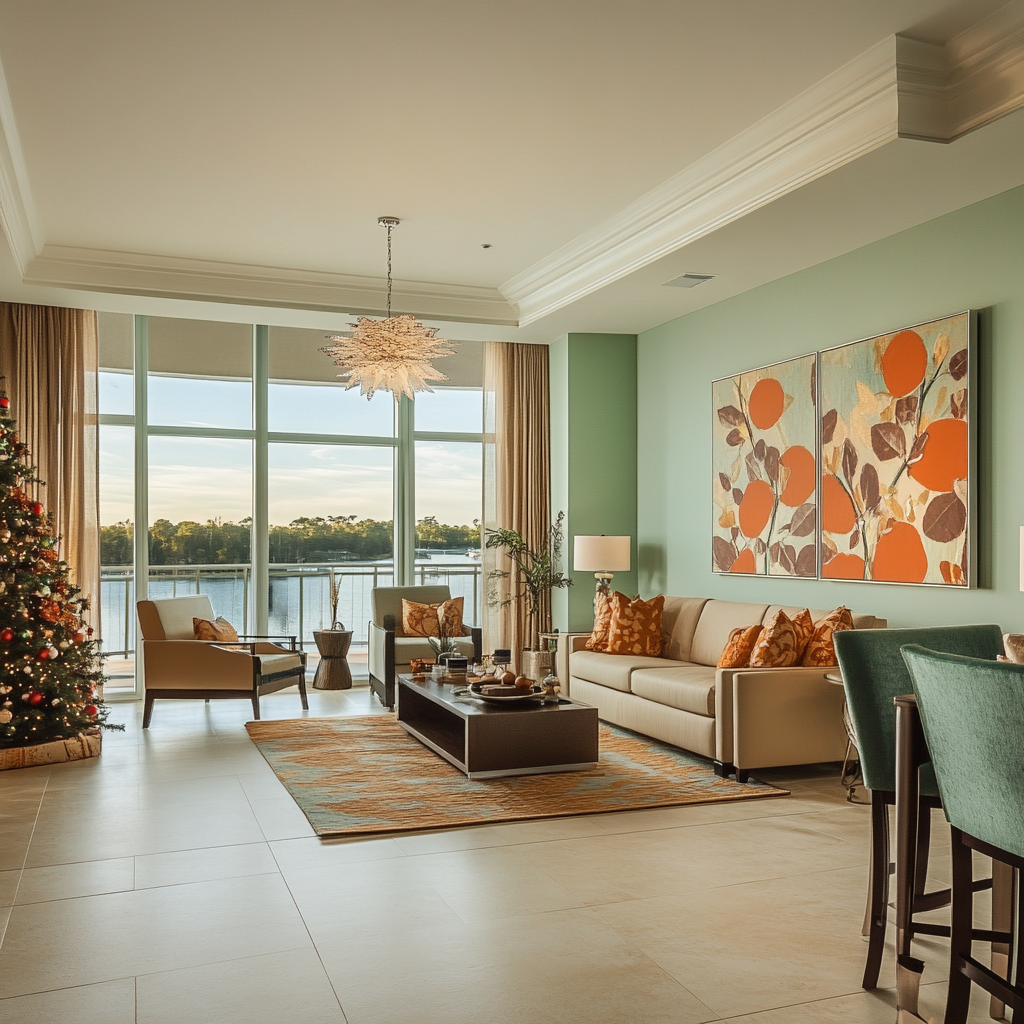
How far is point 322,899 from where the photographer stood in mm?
3359

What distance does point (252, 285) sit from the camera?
7.17m

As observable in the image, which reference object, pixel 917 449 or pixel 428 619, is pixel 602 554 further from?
pixel 917 449

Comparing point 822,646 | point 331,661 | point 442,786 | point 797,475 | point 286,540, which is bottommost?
point 442,786

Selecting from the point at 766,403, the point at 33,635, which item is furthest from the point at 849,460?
the point at 33,635

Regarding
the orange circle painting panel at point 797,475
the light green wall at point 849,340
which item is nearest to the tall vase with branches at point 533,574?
the light green wall at point 849,340

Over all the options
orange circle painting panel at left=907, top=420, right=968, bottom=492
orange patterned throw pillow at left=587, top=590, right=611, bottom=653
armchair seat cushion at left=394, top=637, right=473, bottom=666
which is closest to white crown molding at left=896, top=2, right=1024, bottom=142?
orange circle painting panel at left=907, top=420, right=968, bottom=492

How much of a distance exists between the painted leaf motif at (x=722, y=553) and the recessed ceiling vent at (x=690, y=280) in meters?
1.85

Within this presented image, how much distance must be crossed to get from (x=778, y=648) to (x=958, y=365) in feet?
5.76

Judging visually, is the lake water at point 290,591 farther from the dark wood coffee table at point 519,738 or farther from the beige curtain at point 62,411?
the dark wood coffee table at point 519,738

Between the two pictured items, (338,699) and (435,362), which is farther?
(435,362)

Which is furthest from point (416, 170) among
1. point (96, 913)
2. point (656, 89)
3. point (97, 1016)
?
point (97, 1016)

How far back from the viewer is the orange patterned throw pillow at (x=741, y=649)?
5.34 m

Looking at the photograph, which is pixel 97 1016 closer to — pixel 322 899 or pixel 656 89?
pixel 322 899

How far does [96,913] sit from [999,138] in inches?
184
